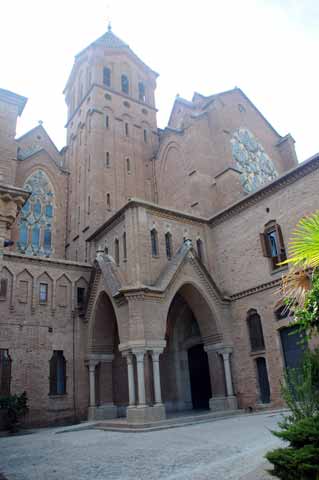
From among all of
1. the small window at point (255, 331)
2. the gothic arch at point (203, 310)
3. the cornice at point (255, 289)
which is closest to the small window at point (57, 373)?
the gothic arch at point (203, 310)

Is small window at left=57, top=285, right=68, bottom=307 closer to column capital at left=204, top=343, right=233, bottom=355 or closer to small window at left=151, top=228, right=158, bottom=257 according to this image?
small window at left=151, top=228, right=158, bottom=257

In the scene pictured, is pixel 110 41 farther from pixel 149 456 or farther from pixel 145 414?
pixel 149 456

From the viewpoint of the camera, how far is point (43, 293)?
20484mm

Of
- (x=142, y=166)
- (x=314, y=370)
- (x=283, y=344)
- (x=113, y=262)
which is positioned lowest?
(x=314, y=370)

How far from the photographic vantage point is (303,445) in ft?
17.9

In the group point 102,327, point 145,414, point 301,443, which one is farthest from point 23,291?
point 301,443

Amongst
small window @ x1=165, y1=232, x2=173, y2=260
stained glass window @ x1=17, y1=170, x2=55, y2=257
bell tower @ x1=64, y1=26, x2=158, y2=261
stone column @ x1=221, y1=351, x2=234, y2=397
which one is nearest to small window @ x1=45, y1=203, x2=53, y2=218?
stained glass window @ x1=17, y1=170, x2=55, y2=257

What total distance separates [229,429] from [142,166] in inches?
861

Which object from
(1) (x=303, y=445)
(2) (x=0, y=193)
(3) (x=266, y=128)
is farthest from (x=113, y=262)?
(3) (x=266, y=128)

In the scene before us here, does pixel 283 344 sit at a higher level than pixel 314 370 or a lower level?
higher

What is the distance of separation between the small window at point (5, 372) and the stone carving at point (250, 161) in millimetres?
16429

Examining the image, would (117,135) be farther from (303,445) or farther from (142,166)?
(303,445)

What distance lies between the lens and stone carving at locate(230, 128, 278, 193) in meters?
27.0

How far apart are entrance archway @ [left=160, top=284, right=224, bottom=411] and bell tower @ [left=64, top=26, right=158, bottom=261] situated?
7451 millimetres
